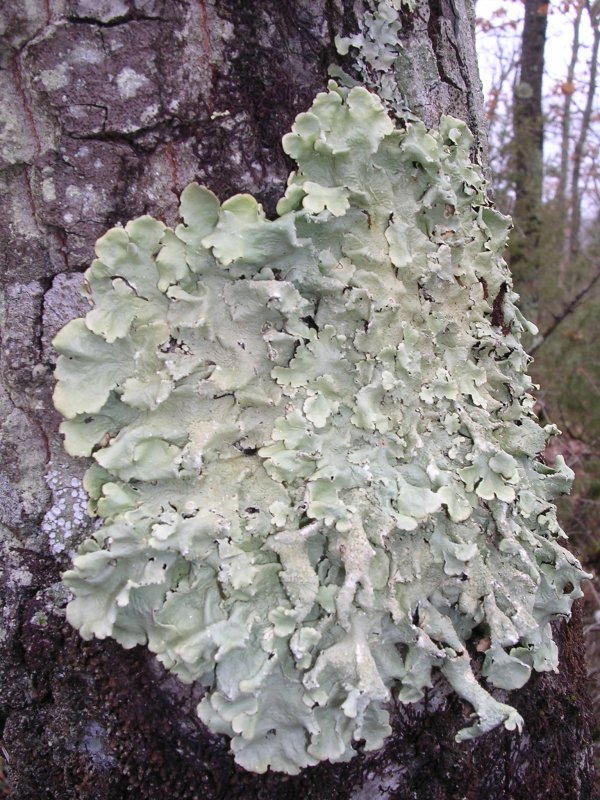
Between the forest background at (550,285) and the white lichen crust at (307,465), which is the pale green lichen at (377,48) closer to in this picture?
the white lichen crust at (307,465)

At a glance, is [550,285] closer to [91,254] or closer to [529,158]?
[529,158]

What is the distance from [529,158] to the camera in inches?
152

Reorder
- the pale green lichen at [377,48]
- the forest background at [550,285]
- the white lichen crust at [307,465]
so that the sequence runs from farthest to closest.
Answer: the forest background at [550,285] → the pale green lichen at [377,48] → the white lichen crust at [307,465]

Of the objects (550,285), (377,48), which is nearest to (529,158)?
(550,285)

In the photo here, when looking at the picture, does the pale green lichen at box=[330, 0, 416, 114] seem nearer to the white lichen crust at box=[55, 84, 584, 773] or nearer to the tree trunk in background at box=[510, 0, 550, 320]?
the white lichen crust at box=[55, 84, 584, 773]

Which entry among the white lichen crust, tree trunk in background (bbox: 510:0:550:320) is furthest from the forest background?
the white lichen crust

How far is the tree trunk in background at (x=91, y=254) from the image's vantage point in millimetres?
888

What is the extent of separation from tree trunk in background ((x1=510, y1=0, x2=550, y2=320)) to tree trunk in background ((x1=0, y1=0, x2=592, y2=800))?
3007 millimetres

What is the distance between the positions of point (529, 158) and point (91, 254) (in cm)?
365

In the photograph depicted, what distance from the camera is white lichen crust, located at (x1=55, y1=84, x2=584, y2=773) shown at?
86 centimetres

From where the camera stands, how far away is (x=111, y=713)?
95 centimetres

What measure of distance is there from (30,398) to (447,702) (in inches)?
32.1

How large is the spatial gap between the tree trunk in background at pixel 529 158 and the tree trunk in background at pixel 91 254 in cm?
301

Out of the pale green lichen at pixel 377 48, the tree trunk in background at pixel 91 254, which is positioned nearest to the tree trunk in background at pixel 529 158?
the pale green lichen at pixel 377 48
